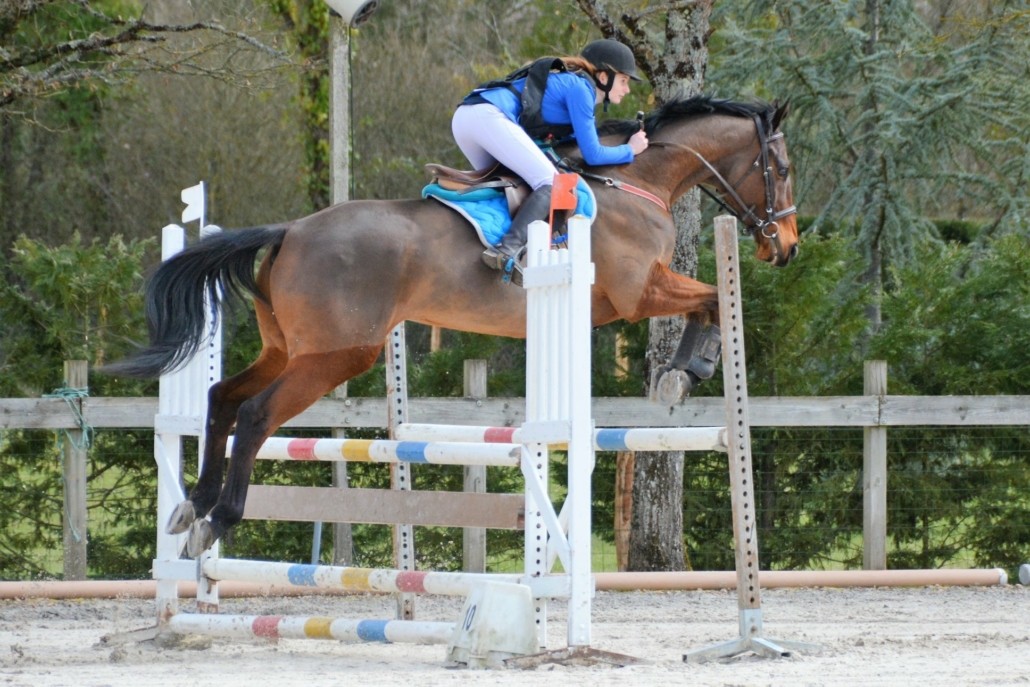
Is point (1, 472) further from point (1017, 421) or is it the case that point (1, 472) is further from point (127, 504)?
point (1017, 421)

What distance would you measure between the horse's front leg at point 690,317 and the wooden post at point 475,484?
186 centimetres

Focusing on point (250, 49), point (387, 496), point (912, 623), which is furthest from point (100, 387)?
point (912, 623)

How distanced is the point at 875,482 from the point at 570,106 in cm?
319

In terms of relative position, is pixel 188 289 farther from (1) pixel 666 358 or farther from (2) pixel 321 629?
(1) pixel 666 358

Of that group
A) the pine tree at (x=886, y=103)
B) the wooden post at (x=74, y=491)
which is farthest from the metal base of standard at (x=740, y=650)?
the pine tree at (x=886, y=103)

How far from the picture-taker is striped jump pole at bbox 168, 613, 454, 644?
3.76 meters

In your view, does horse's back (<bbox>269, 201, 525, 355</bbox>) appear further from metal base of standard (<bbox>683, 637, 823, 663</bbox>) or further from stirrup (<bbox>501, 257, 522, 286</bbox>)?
metal base of standard (<bbox>683, 637, 823, 663</bbox>)

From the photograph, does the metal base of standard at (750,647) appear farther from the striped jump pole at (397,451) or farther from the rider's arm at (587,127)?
the rider's arm at (587,127)

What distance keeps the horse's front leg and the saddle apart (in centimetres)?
61

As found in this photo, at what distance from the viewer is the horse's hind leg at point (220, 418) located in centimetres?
421

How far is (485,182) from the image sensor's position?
174 inches

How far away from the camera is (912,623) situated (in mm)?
5051

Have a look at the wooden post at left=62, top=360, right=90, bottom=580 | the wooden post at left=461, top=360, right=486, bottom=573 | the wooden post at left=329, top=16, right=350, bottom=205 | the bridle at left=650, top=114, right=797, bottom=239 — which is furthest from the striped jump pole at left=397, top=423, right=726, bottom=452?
the wooden post at left=62, top=360, right=90, bottom=580

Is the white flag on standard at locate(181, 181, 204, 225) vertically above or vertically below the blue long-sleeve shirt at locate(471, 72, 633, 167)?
below
